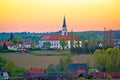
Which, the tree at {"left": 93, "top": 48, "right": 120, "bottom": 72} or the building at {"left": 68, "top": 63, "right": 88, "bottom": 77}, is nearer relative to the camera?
the building at {"left": 68, "top": 63, "right": 88, "bottom": 77}

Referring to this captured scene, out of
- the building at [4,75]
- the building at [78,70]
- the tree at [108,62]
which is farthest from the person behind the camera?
the tree at [108,62]

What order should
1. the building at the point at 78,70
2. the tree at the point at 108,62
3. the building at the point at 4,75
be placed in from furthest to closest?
the tree at the point at 108,62 < the building at the point at 78,70 < the building at the point at 4,75

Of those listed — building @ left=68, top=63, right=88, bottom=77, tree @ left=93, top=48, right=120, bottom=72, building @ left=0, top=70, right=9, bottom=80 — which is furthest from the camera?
tree @ left=93, top=48, right=120, bottom=72

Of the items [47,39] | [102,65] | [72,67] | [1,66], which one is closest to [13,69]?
[1,66]

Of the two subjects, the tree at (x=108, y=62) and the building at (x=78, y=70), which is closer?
the building at (x=78, y=70)

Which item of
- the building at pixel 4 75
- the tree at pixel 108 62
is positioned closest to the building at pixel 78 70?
the tree at pixel 108 62

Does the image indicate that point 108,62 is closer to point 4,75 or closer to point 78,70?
point 78,70

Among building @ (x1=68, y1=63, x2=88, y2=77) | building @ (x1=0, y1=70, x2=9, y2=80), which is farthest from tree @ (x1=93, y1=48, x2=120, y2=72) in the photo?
building @ (x1=0, y1=70, x2=9, y2=80)

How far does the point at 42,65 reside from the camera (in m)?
11.6

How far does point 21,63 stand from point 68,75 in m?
3.38

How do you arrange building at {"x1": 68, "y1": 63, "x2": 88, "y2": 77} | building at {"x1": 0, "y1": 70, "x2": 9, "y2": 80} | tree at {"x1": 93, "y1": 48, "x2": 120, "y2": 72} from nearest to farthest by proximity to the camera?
building at {"x1": 0, "y1": 70, "x2": 9, "y2": 80} < building at {"x1": 68, "y1": 63, "x2": 88, "y2": 77} < tree at {"x1": 93, "y1": 48, "x2": 120, "y2": 72}

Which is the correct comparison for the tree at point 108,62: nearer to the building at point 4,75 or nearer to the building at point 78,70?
the building at point 78,70

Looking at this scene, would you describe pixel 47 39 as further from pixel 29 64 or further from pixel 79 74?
pixel 79 74

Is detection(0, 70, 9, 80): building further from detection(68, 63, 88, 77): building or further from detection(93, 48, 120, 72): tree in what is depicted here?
detection(93, 48, 120, 72): tree
